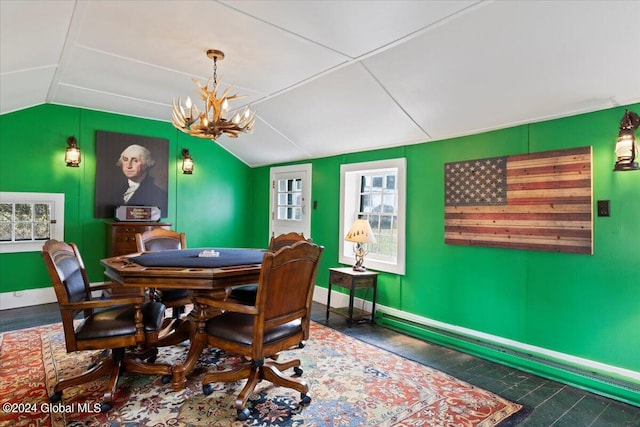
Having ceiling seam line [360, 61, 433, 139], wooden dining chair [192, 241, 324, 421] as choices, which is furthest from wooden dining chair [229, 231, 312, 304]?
ceiling seam line [360, 61, 433, 139]

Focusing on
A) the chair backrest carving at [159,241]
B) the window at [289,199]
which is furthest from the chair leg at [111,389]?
the window at [289,199]

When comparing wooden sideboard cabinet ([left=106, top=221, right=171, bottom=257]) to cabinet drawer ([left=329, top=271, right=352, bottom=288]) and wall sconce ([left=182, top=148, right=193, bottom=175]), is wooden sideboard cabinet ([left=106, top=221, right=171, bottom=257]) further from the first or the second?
cabinet drawer ([left=329, top=271, right=352, bottom=288])

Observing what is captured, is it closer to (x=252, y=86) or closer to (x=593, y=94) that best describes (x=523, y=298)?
(x=593, y=94)

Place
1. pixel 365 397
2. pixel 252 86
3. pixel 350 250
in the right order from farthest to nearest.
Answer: pixel 350 250 < pixel 252 86 < pixel 365 397

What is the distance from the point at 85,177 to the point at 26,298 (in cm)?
164

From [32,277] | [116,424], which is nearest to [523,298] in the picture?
[116,424]

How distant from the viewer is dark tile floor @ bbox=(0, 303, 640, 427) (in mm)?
2262

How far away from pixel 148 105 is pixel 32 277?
2.57m

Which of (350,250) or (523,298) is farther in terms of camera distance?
(350,250)

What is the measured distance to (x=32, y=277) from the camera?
15.0 ft

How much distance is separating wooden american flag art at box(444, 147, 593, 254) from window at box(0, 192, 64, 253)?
4728 millimetres

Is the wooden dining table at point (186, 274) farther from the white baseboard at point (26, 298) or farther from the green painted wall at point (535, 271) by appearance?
the white baseboard at point (26, 298)

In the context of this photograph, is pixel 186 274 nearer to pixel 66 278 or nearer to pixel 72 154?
pixel 66 278

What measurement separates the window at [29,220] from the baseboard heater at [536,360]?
433 centimetres
